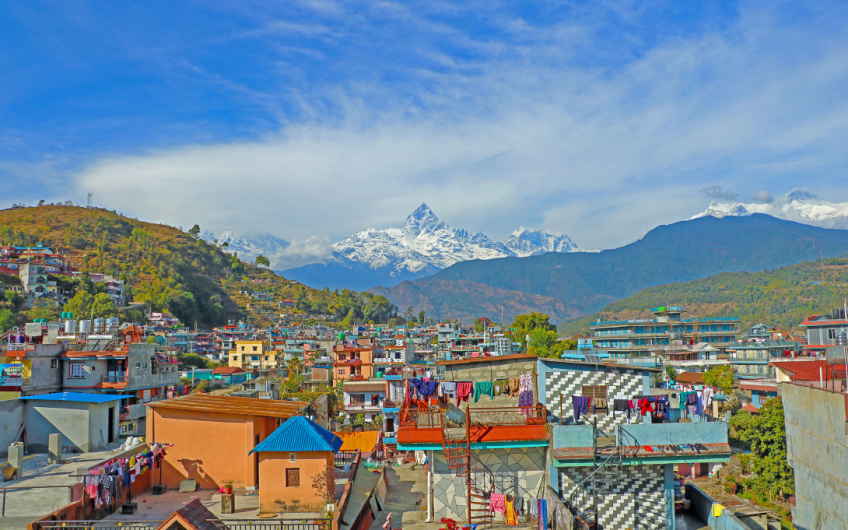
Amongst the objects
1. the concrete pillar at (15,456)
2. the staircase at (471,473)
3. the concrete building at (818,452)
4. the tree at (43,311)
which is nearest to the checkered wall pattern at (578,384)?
the staircase at (471,473)

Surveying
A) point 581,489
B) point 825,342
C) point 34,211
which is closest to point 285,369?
point 825,342

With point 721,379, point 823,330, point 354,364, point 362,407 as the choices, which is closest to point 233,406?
point 362,407

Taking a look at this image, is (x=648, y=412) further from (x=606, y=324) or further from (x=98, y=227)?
(x=98, y=227)

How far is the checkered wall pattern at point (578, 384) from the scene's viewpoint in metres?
15.9

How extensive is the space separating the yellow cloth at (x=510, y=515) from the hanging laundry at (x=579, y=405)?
8.94 ft

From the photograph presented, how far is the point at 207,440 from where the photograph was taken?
17.8 meters

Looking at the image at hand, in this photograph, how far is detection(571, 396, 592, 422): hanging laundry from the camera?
15219mm

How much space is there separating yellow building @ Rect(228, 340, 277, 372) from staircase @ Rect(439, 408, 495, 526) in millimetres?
67373

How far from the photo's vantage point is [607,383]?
16.0 m

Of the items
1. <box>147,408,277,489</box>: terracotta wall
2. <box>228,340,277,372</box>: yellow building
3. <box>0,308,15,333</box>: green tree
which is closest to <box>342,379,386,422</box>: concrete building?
<box>147,408,277,489</box>: terracotta wall

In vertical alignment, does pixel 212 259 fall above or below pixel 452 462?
above

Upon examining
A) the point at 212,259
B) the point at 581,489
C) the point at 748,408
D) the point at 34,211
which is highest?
the point at 34,211

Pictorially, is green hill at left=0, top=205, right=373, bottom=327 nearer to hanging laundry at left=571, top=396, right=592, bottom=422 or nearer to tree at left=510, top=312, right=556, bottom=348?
tree at left=510, top=312, right=556, bottom=348

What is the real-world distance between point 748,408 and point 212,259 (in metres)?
141
